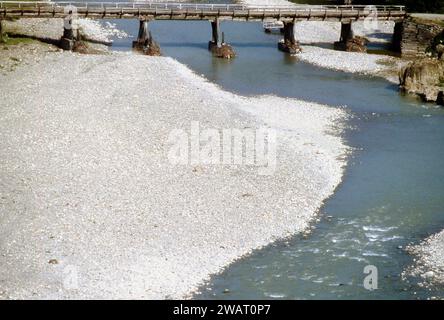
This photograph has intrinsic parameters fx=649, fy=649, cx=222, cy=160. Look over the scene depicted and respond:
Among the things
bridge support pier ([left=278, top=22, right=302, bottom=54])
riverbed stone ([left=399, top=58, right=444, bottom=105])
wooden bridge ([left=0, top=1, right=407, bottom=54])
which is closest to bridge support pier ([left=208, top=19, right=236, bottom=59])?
wooden bridge ([left=0, top=1, right=407, bottom=54])

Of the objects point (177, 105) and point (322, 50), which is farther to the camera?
point (322, 50)

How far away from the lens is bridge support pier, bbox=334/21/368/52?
6091 cm

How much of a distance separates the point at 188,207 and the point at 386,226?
8113 millimetres

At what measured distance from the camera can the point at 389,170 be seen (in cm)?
3297

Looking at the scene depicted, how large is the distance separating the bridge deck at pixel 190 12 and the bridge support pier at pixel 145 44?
1072 millimetres

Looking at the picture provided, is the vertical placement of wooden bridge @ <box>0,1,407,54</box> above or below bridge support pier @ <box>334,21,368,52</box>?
above

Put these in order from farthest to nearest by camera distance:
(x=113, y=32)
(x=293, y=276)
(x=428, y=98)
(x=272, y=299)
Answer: (x=113, y=32) < (x=428, y=98) < (x=293, y=276) < (x=272, y=299)

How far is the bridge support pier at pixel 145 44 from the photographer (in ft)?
183

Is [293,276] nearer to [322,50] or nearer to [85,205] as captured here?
[85,205]

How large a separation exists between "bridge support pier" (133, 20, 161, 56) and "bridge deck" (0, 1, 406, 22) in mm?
1072

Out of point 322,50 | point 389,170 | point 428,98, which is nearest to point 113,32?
point 322,50

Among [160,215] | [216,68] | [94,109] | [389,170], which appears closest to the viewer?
[160,215]
